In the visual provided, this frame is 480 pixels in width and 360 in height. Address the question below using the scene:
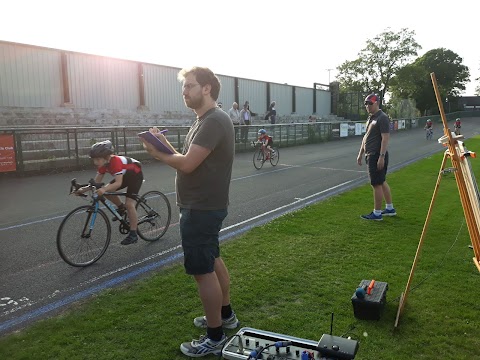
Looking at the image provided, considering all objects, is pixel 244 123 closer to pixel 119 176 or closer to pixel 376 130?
pixel 376 130

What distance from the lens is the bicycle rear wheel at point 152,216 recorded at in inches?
257

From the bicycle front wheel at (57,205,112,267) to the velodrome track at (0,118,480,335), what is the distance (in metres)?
0.14

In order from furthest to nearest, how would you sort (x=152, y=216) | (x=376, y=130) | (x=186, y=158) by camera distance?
(x=376, y=130) < (x=152, y=216) < (x=186, y=158)

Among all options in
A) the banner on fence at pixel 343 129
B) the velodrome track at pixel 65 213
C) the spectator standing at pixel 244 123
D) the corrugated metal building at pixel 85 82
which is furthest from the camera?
the banner on fence at pixel 343 129

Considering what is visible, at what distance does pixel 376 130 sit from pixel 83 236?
191 inches

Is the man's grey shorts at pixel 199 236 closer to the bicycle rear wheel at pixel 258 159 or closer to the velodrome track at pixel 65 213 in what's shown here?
the velodrome track at pixel 65 213

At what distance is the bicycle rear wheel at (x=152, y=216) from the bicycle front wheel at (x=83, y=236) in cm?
75

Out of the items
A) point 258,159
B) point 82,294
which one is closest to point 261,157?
point 258,159

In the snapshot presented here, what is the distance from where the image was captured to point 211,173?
3.12m

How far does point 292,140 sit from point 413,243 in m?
22.2

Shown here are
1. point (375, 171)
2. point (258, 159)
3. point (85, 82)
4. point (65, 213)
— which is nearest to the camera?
point (375, 171)

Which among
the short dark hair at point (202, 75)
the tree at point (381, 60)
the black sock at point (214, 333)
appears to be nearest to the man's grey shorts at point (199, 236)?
the black sock at point (214, 333)

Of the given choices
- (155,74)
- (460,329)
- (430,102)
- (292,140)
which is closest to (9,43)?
(155,74)

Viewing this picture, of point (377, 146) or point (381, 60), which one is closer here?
point (377, 146)
